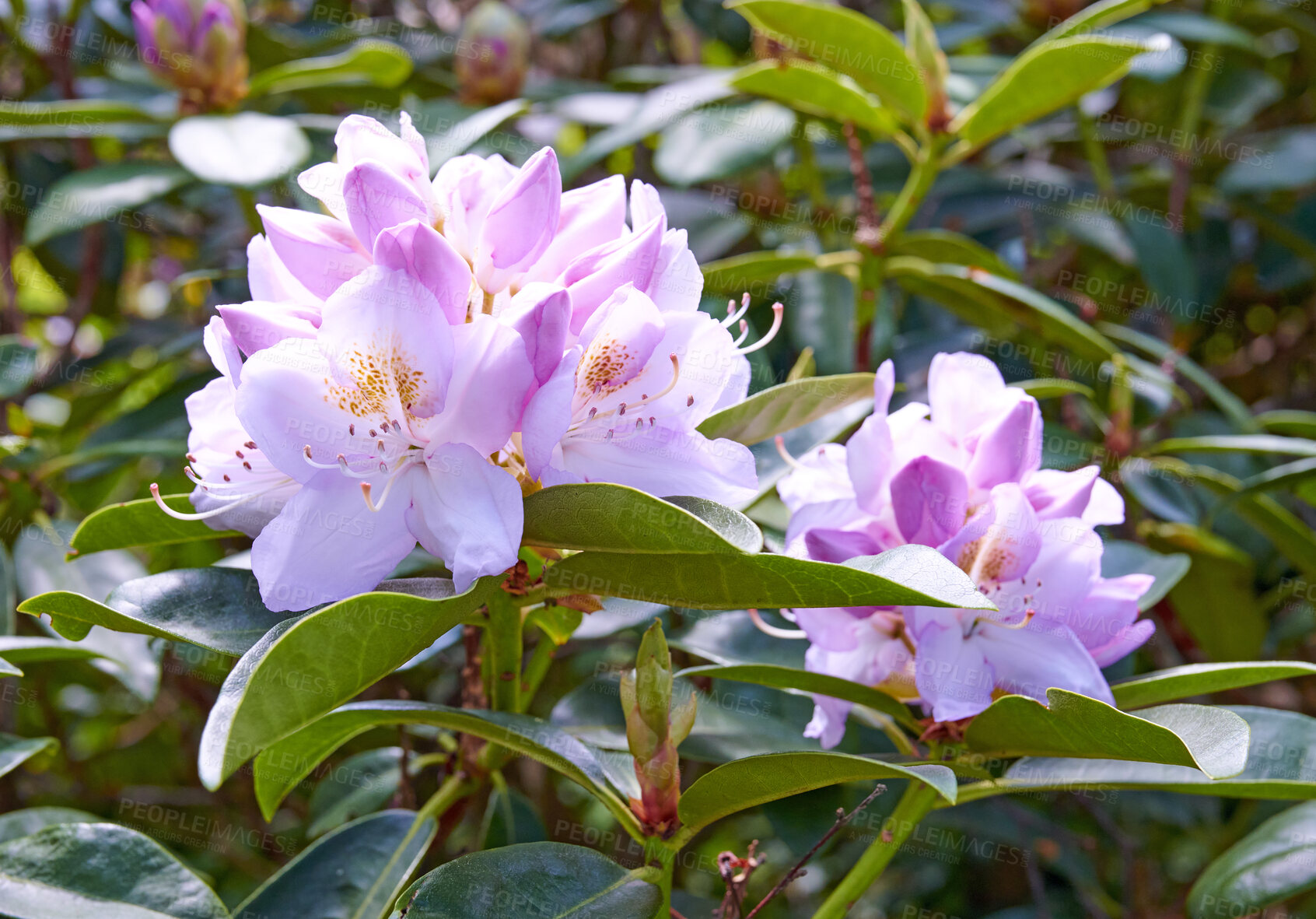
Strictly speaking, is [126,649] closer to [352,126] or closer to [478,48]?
[352,126]

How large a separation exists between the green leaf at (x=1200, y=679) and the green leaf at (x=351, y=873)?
59cm

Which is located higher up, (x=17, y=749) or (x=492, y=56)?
(x=492, y=56)

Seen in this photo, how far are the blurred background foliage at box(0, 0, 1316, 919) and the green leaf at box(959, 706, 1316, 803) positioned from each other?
0.19 m

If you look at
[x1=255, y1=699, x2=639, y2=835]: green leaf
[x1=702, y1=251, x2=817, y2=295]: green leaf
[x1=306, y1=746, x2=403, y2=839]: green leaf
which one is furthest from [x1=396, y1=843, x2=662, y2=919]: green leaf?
[x1=702, y1=251, x2=817, y2=295]: green leaf

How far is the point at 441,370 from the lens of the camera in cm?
68

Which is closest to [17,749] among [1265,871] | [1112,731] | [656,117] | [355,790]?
[355,790]

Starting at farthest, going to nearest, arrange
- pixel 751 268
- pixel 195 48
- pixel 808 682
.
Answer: pixel 195 48 < pixel 751 268 < pixel 808 682

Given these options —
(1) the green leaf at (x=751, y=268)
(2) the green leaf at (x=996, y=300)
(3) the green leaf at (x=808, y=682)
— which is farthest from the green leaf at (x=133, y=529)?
(2) the green leaf at (x=996, y=300)

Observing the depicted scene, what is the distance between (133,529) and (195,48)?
1024 millimetres

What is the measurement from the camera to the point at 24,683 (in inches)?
69.1

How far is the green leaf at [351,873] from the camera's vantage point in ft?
2.88

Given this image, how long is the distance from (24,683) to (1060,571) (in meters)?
1.64

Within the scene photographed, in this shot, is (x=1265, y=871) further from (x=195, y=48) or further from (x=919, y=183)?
(x=195, y=48)

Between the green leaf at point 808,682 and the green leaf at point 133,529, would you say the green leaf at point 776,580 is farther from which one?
the green leaf at point 133,529
